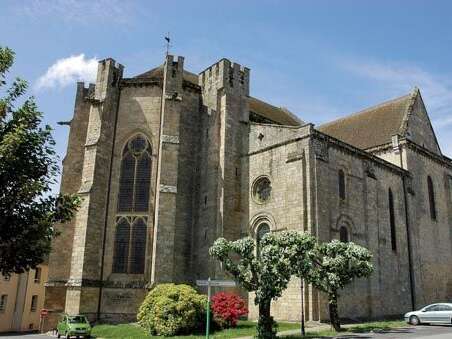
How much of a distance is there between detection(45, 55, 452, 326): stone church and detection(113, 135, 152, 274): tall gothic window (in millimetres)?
63

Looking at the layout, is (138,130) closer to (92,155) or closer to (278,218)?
(92,155)

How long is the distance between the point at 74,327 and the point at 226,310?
7.22m

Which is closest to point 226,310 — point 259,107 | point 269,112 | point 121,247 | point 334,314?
point 334,314

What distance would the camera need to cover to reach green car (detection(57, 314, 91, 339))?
21.7 metres

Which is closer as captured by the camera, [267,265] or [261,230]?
[267,265]

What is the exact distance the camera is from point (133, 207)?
2786cm

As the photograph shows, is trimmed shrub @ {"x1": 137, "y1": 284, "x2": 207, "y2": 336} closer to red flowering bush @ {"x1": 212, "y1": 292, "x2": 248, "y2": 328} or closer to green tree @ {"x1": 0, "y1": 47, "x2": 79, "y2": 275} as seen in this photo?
red flowering bush @ {"x1": 212, "y1": 292, "x2": 248, "y2": 328}

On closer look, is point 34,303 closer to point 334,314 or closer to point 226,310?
point 226,310

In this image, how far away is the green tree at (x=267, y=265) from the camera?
1723cm

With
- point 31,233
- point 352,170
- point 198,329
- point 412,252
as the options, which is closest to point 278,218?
point 352,170

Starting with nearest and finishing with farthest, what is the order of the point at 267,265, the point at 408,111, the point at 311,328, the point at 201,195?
the point at 267,265 < the point at 311,328 < the point at 201,195 < the point at 408,111

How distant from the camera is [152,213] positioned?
27.5 meters

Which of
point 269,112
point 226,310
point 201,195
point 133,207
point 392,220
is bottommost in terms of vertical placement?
point 226,310

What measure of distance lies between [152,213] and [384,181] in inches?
609
